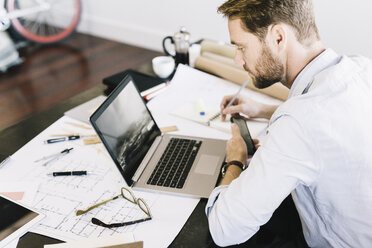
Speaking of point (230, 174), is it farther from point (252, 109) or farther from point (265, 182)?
point (252, 109)

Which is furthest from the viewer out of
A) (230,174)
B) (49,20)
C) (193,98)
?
(49,20)

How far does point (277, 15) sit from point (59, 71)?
2.88 metres

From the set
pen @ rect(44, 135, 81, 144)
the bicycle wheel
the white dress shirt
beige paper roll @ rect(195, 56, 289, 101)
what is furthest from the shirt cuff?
the bicycle wheel

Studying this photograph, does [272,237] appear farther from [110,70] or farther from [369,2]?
[110,70]

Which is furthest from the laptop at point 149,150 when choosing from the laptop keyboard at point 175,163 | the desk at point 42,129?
the desk at point 42,129

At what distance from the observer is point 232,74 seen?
165 centimetres

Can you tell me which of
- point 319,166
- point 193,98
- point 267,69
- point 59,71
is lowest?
point 59,71

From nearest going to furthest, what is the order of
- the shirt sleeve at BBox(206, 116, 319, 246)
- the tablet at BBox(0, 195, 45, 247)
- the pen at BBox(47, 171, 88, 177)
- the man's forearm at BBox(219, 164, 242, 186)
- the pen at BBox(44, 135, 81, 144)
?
the shirt sleeve at BBox(206, 116, 319, 246) < the tablet at BBox(0, 195, 45, 247) < the man's forearm at BBox(219, 164, 242, 186) < the pen at BBox(47, 171, 88, 177) < the pen at BBox(44, 135, 81, 144)

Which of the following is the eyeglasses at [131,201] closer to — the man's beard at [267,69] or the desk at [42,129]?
the desk at [42,129]

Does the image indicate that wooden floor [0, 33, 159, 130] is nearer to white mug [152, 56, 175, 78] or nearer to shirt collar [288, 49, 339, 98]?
white mug [152, 56, 175, 78]

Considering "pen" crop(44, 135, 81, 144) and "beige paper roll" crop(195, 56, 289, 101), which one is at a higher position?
"beige paper roll" crop(195, 56, 289, 101)

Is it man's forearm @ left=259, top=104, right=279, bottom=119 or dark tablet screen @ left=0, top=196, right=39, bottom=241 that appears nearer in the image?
dark tablet screen @ left=0, top=196, right=39, bottom=241

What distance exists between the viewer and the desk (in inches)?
35.8

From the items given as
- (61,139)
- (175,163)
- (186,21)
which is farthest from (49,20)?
(175,163)
